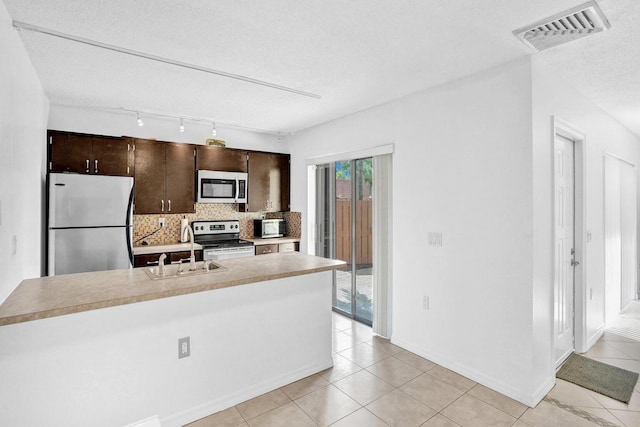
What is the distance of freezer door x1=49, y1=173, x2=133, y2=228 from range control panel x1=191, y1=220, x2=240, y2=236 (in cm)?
112

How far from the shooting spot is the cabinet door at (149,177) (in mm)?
4039

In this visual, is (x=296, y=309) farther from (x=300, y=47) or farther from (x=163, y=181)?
(x=163, y=181)

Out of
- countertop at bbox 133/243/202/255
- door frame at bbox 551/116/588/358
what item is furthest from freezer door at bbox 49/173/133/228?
door frame at bbox 551/116/588/358

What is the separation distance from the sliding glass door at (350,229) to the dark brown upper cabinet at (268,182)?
2.72 ft

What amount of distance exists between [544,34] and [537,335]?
2.08m

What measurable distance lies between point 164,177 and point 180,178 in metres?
0.20

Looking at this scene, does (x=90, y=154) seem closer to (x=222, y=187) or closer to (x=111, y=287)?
(x=222, y=187)

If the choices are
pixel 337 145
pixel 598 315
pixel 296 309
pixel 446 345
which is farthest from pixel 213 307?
pixel 598 315

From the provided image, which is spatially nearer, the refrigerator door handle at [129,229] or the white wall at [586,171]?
the white wall at [586,171]

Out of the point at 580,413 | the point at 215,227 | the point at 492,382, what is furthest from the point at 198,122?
the point at 580,413

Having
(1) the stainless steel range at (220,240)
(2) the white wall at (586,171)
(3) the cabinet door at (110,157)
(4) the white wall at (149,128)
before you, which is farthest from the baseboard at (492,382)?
(3) the cabinet door at (110,157)

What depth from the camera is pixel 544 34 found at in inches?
81.8

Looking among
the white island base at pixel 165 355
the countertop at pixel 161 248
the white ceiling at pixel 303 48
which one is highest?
the white ceiling at pixel 303 48

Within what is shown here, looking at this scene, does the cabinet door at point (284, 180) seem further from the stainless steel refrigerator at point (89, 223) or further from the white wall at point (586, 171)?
the white wall at point (586, 171)
